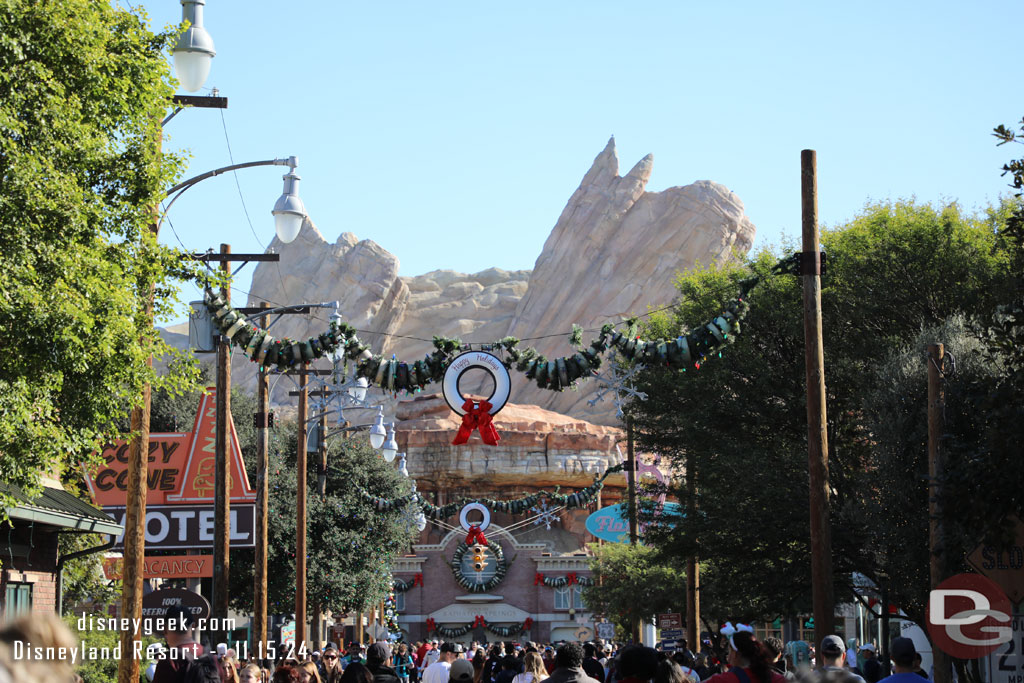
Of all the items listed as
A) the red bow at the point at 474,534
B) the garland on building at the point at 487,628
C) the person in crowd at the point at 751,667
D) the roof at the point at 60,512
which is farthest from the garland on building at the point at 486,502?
the person in crowd at the point at 751,667

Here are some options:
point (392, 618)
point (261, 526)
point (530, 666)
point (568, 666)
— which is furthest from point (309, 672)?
point (392, 618)

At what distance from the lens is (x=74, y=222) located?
11805mm

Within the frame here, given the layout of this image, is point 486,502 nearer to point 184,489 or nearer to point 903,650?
point 184,489

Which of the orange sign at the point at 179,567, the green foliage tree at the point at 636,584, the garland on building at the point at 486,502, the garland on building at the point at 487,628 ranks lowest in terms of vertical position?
the garland on building at the point at 487,628

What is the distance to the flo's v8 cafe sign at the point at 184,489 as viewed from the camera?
891 inches

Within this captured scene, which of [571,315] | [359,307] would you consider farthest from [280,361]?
[359,307]

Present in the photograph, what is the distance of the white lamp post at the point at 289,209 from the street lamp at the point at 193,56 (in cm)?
308

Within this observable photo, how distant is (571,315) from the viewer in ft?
414

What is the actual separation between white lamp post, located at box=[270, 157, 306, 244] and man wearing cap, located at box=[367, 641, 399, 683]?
7534 millimetres

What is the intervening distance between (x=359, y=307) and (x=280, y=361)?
125m

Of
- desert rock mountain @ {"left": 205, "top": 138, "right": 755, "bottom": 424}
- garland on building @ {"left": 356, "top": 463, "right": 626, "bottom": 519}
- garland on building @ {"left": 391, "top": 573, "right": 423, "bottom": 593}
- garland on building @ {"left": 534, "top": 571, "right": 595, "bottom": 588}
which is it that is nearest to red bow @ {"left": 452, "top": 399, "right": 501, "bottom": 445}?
garland on building @ {"left": 356, "top": 463, "right": 626, "bottom": 519}

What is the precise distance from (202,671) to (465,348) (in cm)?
876

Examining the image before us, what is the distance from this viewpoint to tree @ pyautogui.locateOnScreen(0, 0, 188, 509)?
37.2ft

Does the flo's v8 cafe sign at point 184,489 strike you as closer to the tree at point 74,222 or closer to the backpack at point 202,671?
the tree at point 74,222
